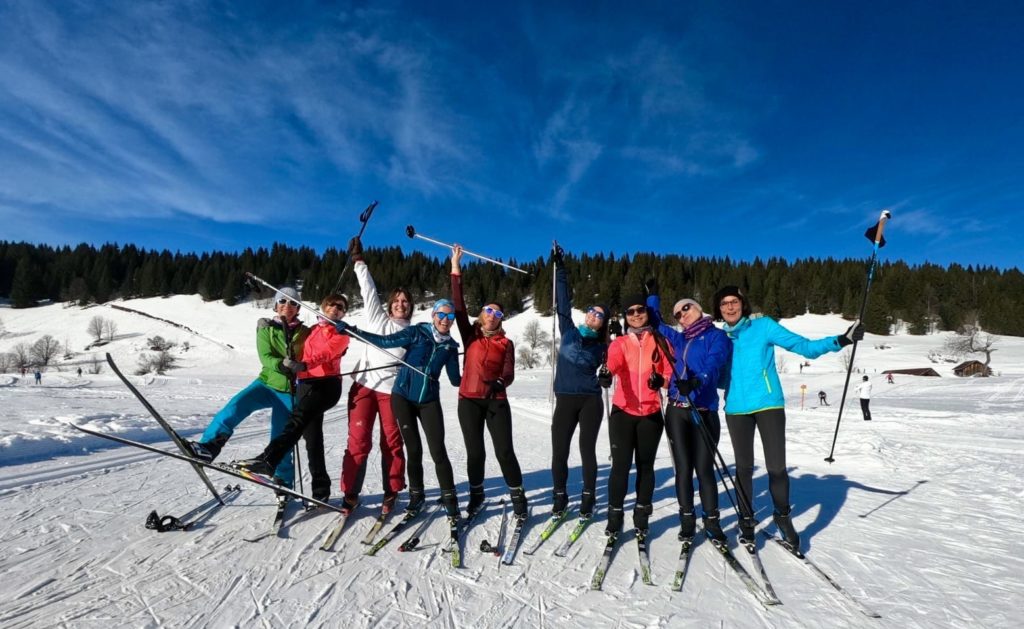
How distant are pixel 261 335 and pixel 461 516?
275cm

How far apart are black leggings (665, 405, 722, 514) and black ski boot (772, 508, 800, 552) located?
0.59m

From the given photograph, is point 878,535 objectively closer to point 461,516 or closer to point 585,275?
point 461,516

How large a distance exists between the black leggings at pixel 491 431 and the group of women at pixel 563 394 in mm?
13

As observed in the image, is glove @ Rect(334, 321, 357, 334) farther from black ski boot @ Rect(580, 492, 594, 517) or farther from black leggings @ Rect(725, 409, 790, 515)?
black leggings @ Rect(725, 409, 790, 515)

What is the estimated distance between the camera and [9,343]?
184ft

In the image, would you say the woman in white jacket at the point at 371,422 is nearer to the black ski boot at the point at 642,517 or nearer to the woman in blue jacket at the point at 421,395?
the woman in blue jacket at the point at 421,395

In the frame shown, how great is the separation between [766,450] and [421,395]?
315 cm

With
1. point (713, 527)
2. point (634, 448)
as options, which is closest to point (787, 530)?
point (713, 527)

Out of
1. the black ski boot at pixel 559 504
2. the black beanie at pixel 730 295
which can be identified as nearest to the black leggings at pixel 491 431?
the black ski boot at pixel 559 504

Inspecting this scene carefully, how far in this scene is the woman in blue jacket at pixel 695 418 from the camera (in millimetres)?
4000

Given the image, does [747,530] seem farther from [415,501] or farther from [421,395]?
[421,395]

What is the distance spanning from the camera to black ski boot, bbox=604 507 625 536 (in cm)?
404

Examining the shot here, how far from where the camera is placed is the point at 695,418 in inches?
158

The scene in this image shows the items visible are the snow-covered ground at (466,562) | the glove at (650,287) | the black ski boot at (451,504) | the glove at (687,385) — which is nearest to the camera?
the snow-covered ground at (466,562)
